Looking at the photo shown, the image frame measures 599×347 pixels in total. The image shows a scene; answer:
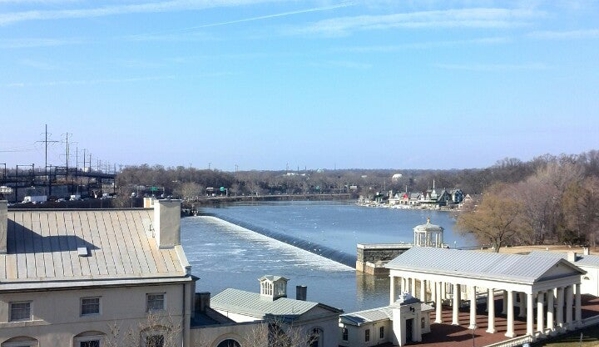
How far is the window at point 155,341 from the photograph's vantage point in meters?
21.7

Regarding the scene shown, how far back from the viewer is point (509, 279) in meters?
33.3

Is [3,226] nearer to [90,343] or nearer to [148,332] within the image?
[90,343]

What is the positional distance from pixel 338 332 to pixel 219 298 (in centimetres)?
476

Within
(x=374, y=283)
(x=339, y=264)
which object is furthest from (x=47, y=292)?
(x=339, y=264)

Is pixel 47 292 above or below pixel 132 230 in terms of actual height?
below

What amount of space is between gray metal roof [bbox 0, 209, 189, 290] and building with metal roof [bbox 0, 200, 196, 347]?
1.1 inches

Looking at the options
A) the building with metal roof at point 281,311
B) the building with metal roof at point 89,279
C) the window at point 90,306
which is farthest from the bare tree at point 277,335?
the window at point 90,306

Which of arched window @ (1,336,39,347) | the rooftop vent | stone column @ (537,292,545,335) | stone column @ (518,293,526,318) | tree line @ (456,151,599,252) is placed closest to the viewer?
arched window @ (1,336,39,347)

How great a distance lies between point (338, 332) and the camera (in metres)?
29.6

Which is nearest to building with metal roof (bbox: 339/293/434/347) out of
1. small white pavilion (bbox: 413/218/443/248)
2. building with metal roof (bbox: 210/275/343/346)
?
building with metal roof (bbox: 210/275/343/346)

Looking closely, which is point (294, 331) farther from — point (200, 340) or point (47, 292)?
point (47, 292)

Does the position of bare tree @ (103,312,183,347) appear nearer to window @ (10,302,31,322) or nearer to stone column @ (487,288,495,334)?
window @ (10,302,31,322)

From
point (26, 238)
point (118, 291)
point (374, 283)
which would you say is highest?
point (26, 238)

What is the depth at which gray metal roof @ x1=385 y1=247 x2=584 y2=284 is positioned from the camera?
3347cm
